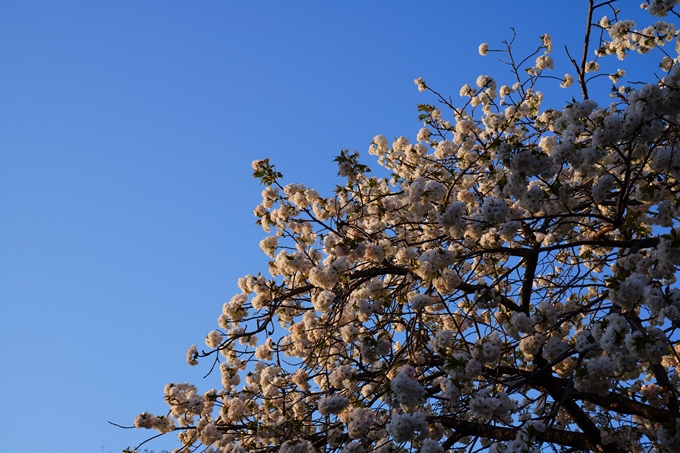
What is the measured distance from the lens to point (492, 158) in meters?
6.98

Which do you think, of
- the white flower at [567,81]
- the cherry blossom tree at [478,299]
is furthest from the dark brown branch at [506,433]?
the white flower at [567,81]

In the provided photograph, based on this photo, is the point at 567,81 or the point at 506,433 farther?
the point at 567,81

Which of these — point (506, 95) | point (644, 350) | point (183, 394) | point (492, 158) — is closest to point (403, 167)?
point (492, 158)

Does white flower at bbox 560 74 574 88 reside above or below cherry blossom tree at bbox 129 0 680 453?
above

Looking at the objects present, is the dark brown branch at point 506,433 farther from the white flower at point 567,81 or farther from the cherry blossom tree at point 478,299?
the white flower at point 567,81

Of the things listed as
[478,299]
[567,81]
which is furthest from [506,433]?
[567,81]

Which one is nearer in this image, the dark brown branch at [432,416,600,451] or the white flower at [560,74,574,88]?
the dark brown branch at [432,416,600,451]

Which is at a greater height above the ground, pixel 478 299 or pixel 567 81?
pixel 567 81

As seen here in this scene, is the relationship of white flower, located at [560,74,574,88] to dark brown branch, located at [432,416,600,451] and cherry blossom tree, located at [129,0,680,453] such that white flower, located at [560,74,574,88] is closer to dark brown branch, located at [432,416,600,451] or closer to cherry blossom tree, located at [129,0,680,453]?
cherry blossom tree, located at [129,0,680,453]

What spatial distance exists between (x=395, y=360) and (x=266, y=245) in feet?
7.74

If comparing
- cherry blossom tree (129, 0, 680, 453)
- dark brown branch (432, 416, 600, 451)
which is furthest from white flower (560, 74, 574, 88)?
dark brown branch (432, 416, 600, 451)

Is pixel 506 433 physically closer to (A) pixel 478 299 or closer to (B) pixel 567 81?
(A) pixel 478 299

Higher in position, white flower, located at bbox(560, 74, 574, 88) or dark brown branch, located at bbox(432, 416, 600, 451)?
white flower, located at bbox(560, 74, 574, 88)

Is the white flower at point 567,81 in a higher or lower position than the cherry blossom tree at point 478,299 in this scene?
higher
